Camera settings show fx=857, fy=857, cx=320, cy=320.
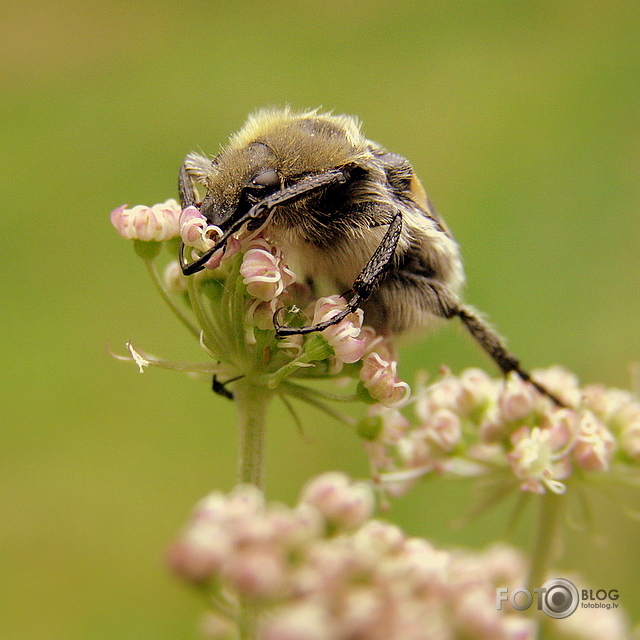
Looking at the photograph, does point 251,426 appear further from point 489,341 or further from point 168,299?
point 489,341

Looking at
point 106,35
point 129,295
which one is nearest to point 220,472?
point 129,295

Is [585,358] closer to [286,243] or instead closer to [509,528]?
[509,528]

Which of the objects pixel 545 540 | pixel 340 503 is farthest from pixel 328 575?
pixel 545 540

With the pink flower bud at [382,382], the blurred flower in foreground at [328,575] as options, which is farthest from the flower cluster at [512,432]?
the blurred flower in foreground at [328,575]

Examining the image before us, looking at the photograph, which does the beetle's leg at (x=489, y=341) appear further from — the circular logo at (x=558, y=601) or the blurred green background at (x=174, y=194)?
the circular logo at (x=558, y=601)

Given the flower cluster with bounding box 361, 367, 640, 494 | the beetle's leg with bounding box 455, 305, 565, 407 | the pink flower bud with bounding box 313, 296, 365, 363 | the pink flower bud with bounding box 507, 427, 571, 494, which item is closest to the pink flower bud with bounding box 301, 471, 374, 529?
the pink flower bud with bounding box 313, 296, 365, 363

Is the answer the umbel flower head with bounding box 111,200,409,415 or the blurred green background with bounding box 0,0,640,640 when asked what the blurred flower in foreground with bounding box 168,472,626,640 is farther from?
the blurred green background with bounding box 0,0,640,640

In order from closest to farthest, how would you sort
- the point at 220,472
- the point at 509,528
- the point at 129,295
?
the point at 509,528 < the point at 220,472 < the point at 129,295
